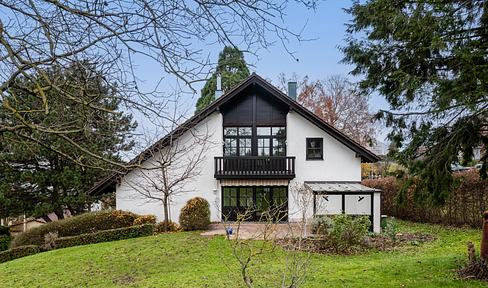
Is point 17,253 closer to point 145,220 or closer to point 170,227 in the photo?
point 145,220

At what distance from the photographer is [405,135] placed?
781 centimetres

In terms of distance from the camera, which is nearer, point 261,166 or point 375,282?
point 375,282

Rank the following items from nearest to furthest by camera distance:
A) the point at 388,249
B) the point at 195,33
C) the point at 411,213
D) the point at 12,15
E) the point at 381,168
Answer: the point at 195,33 → the point at 12,15 → the point at 388,249 → the point at 411,213 → the point at 381,168

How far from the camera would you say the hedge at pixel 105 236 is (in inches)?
408

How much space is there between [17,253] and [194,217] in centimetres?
669

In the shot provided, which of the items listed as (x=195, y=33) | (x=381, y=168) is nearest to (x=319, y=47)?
(x=195, y=33)

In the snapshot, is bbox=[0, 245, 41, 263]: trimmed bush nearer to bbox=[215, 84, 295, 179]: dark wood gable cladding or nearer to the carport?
bbox=[215, 84, 295, 179]: dark wood gable cladding

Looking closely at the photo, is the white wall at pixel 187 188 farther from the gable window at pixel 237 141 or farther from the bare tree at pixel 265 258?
the bare tree at pixel 265 258

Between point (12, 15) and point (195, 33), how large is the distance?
2229 mm

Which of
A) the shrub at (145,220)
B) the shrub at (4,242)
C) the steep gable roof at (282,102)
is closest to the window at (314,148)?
the steep gable roof at (282,102)

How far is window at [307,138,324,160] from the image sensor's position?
13453 millimetres

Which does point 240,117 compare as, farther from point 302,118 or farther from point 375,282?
point 375,282

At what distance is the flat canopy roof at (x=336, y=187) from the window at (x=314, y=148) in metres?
1.31

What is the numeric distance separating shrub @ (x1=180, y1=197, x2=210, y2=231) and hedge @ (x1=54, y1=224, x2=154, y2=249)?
1.46 metres
